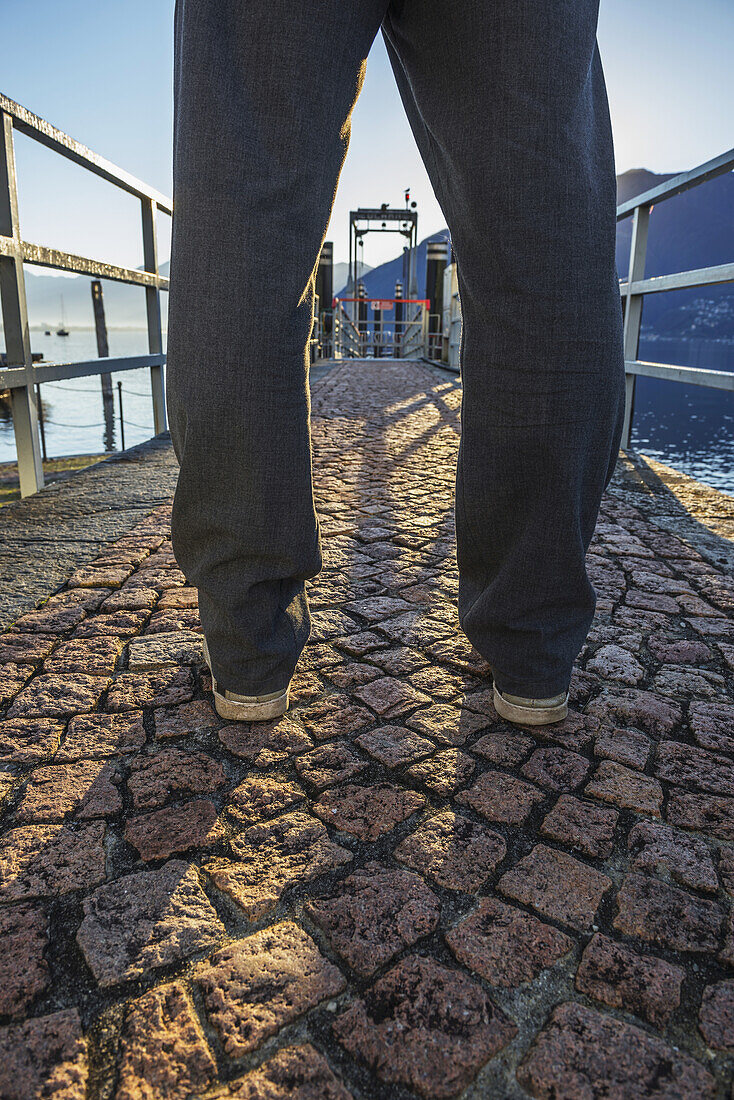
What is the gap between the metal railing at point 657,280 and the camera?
7.97ft

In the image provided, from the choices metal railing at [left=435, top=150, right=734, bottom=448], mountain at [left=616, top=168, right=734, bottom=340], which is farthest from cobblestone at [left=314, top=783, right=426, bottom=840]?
mountain at [left=616, top=168, right=734, bottom=340]

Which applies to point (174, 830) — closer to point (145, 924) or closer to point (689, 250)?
point (145, 924)

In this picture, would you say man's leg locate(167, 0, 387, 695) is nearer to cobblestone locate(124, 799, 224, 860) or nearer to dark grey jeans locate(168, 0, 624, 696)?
dark grey jeans locate(168, 0, 624, 696)

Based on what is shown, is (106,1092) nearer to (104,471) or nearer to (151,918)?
(151,918)

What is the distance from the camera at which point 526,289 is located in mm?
889

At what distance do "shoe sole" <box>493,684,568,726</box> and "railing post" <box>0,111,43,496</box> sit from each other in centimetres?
168

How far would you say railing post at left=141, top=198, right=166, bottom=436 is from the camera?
11.8ft

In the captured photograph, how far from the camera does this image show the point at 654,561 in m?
1.89

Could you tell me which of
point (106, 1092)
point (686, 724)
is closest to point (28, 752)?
point (106, 1092)

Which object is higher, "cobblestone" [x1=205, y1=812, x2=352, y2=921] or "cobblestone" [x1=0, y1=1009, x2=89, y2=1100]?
"cobblestone" [x1=205, y1=812, x2=352, y2=921]

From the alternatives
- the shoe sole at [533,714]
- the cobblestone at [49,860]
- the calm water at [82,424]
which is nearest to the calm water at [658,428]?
the calm water at [82,424]

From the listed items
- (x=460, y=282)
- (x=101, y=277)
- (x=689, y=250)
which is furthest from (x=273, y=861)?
(x=689, y=250)

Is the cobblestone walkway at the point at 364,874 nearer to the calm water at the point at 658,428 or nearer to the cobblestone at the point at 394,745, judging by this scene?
the cobblestone at the point at 394,745

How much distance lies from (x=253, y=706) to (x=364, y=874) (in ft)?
1.14
